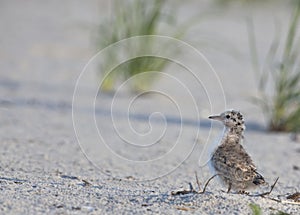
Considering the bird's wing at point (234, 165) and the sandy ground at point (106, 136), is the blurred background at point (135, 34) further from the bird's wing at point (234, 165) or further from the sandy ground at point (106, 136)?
the bird's wing at point (234, 165)

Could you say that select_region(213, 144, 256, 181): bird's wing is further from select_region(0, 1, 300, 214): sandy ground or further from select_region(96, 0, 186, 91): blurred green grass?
select_region(96, 0, 186, 91): blurred green grass

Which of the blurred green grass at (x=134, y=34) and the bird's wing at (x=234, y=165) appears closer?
the bird's wing at (x=234, y=165)

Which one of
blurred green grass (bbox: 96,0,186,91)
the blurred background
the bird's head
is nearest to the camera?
the bird's head

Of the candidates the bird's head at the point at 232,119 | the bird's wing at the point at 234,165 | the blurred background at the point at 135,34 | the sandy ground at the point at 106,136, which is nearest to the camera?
the sandy ground at the point at 106,136

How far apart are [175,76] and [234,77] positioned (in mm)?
907

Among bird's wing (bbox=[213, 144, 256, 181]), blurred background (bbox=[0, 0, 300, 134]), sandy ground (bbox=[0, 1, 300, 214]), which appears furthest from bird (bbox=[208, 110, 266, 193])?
blurred background (bbox=[0, 0, 300, 134])

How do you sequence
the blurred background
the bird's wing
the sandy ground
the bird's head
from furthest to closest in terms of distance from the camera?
the blurred background
the bird's head
the bird's wing
the sandy ground

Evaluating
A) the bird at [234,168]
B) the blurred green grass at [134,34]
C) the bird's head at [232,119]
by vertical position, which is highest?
the blurred green grass at [134,34]

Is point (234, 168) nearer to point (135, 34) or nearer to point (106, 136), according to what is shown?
point (106, 136)

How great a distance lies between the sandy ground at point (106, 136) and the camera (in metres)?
4.25

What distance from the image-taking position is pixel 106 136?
718cm

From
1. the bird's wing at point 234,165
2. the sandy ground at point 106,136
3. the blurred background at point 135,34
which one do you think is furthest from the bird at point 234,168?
the blurred background at point 135,34

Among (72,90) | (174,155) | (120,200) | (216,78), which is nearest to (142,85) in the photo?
(72,90)

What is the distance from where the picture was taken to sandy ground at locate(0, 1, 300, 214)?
167 inches
